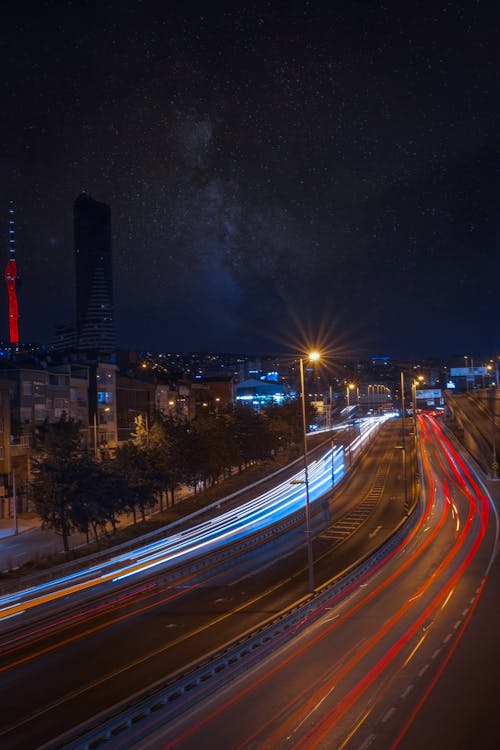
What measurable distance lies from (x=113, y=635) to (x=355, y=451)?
4821 centimetres

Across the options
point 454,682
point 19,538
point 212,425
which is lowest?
point 19,538

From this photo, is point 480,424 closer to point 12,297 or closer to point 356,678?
point 356,678

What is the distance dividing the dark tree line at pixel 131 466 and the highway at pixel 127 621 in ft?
15.3

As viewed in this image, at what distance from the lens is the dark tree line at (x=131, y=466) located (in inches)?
1152

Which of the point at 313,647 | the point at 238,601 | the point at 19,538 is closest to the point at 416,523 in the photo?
the point at 238,601

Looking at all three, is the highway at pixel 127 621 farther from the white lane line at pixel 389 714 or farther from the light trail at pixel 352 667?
the white lane line at pixel 389 714

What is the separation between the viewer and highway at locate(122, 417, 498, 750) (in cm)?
962

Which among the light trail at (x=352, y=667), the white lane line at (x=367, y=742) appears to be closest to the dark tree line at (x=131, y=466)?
the light trail at (x=352, y=667)

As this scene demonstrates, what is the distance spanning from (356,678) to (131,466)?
77.2 ft

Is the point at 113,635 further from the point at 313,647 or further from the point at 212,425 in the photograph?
the point at 212,425

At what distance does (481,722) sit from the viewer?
10031mm

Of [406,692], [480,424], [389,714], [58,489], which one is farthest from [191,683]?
[480,424]

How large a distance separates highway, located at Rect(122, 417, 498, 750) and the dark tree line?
47.4ft

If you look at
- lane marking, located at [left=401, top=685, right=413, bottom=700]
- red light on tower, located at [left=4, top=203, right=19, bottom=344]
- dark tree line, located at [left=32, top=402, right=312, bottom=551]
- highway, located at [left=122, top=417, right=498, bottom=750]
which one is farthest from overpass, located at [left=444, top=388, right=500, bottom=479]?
red light on tower, located at [left=4, top=203, right=19, bottom=344]
